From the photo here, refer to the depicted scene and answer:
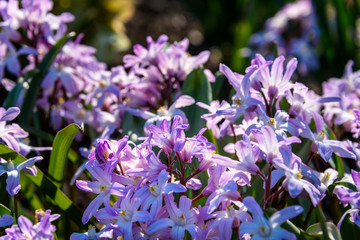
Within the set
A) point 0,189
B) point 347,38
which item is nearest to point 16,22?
point 0,189

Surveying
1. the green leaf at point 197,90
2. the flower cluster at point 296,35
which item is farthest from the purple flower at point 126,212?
the flower cluster at point 296,35

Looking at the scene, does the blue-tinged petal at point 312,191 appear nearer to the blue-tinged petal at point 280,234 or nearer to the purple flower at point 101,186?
the blue-tinged petal at point 280,234

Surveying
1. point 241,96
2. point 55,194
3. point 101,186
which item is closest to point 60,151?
point 55,194

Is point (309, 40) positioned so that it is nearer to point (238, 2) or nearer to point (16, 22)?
point (238, 2)

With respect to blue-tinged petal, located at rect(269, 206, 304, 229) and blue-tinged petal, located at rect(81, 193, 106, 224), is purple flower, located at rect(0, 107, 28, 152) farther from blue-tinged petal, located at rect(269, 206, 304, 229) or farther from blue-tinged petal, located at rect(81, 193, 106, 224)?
blue-tinged petal, located at rect(269, 206, 304, 229)

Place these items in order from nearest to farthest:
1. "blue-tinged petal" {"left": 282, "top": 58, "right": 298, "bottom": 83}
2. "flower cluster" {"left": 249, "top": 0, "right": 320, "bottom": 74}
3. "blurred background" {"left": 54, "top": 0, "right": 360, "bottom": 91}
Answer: "blue-tinged petal" {"left": 282, "top": 58, "right": 298, "bottom": 83} < "blurred background" {"left": 54, "top": 0, "right": 360, "bottom": 91} < "flower cluster" {"left": 249, "top": 0, "right": 320, "bottom": 74}

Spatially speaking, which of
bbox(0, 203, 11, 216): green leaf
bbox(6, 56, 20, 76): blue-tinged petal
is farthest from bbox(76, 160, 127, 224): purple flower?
bbox(6, 56, 20, 76): blue-tinged petal
